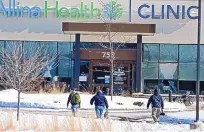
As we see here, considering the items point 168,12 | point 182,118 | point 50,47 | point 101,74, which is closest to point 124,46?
point 101,74

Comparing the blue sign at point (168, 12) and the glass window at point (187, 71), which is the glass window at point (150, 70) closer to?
the glass window at point (187, 71)

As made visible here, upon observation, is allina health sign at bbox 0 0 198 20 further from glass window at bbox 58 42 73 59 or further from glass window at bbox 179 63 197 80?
glass window at bbox 179 63 197 80

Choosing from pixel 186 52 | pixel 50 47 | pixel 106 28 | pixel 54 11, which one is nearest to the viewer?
pixel 106 28

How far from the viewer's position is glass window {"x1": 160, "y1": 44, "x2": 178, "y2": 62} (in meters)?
40.7

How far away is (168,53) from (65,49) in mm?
7817

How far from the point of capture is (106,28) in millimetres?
37531

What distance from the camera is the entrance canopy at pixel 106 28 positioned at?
37.8 m

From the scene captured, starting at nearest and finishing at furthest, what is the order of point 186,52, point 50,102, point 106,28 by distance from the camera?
point 50,102 < point 106,28 < point 186,52

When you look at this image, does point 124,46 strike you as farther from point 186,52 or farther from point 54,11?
point 54,11

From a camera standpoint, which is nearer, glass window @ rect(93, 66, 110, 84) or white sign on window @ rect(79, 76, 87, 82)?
white sign on window @ rect(79, 76, 87, 82)

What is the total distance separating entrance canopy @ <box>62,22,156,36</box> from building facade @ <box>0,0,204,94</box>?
1.47 metres

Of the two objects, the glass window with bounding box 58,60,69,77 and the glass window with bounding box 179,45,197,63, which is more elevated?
the glass window with bounding box 179,45,197,63

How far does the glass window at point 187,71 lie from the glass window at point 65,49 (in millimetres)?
8408

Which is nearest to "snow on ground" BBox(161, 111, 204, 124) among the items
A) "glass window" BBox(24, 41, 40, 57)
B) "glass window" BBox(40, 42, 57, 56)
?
"glass window" BBox(24, 41, 40, 57)
